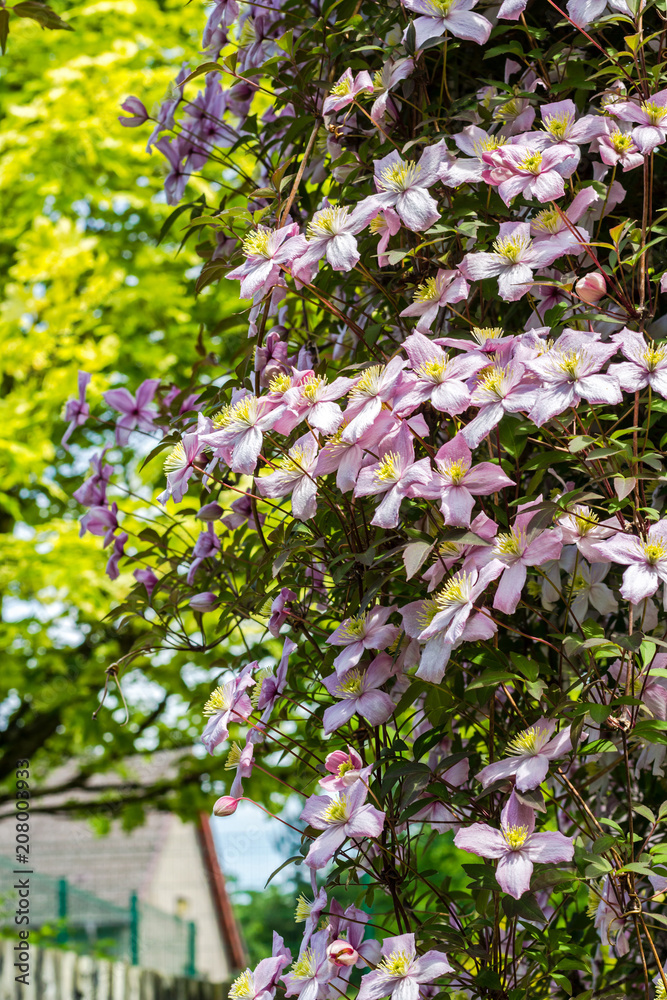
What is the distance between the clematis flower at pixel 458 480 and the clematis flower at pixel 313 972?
0.35 m

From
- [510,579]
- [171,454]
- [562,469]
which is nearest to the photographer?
[510,579]

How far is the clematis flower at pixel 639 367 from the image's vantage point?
689mm

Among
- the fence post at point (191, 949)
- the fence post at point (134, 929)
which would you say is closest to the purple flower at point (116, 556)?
the fence post at point (134, 929)

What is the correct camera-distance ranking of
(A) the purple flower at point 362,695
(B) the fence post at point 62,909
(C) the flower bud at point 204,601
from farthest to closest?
(B) the fence post at point 62,909 → (C) the flower bud at point 204,601 → (A) the purple flower at point 362,695

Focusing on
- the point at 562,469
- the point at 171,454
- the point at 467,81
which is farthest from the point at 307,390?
the point at 467,81

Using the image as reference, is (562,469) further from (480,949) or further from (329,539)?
(480,949)

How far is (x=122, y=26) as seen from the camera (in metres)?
3.99

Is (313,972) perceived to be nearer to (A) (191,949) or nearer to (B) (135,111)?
(B) (135,111)

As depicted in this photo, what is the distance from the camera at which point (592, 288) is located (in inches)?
29.3

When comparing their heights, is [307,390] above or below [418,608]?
above

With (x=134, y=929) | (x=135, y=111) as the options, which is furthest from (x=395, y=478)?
(x=134, y=929)

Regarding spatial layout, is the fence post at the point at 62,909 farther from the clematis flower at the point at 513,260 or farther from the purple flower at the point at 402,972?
the clematis flower at the point at 513,260

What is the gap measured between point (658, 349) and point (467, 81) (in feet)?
1.61

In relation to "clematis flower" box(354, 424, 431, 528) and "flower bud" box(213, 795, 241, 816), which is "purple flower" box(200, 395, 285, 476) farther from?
"flower bud" box(213, 795, 241, 816)
